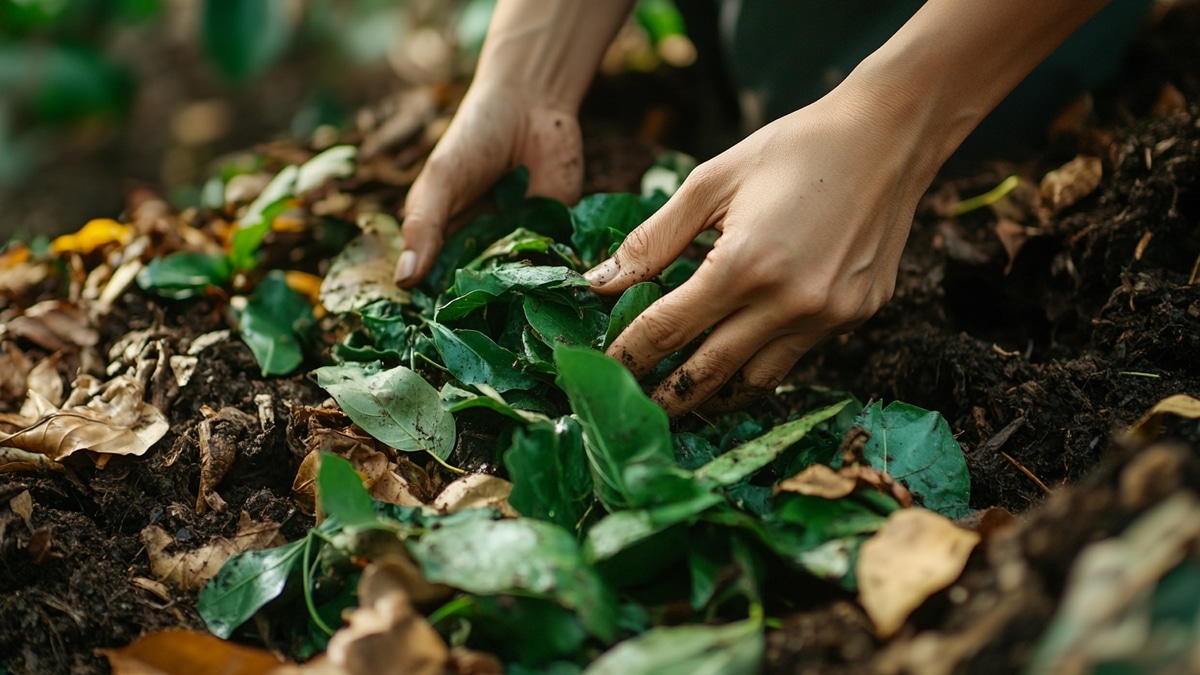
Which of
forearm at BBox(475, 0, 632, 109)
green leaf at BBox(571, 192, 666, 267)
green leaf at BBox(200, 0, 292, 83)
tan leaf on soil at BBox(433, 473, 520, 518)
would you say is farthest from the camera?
green leaf at BBox(200, 0, 292, 83)

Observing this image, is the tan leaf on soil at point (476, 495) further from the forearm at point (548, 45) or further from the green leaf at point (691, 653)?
the forearm at point (548, 45)

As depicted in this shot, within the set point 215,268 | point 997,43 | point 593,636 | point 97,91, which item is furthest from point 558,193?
point 97,91

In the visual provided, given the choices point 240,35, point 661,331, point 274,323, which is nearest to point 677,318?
point 661,331

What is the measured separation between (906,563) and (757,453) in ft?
0.76

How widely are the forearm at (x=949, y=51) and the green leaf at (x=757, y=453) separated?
0.40 m

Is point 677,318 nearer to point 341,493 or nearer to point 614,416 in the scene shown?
point 614,416

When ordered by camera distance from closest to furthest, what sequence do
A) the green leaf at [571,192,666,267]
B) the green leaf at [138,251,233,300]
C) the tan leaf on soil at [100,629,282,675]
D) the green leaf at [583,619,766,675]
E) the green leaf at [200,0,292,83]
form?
the green leaf at [583,619,766,675] < the tan leaf on soil at [100,629,282,675] < the green leaf at [571,192,666,267] < the green leaf at [138,251,233,300] < the green leaf at [200,0,292,83]

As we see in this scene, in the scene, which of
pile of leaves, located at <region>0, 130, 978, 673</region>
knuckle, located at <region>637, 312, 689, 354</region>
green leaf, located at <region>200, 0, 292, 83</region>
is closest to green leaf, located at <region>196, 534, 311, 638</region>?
pile of leaves, located at <region>0, 130, 978, 673</region>

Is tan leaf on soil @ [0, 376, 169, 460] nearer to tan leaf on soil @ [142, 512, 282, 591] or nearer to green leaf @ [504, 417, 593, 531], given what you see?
tan leaf on soil @ [142, 512, 282, 591]

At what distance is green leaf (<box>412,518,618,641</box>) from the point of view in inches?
30.3

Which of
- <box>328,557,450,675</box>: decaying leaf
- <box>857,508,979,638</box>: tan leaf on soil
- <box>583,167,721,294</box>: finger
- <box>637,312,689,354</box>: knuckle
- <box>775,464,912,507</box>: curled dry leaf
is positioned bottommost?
<box>328,557,450,675</box>: decaying leaf

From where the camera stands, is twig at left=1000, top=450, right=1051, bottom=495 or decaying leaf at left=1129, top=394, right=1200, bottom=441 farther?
twig at left=1000, top=450, right=1051, bottom=495

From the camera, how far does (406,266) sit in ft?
4.45

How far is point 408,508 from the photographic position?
96 cm
